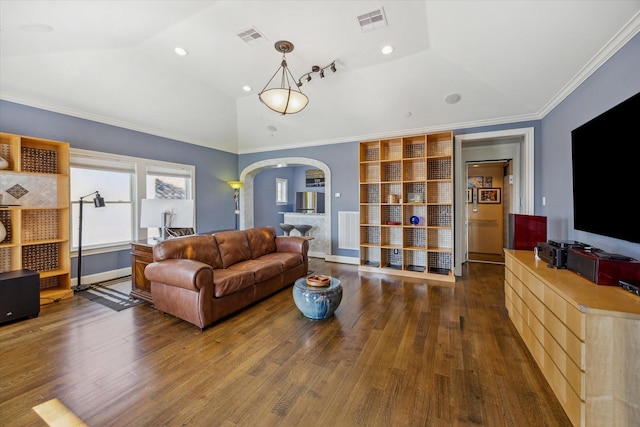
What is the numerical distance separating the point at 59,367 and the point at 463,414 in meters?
3.00

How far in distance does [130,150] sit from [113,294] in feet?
8.17

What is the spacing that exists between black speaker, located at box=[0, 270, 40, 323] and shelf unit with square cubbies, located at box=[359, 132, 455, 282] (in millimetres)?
4584

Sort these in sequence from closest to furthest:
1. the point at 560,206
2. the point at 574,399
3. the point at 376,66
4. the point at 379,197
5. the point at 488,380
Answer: the point at 574,399, the point at 488,380, the point at 560,206, the point at 376,66, the point at 379,197

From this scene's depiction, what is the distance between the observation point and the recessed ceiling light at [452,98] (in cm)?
400

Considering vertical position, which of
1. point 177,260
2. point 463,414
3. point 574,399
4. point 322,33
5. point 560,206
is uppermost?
point 322,33

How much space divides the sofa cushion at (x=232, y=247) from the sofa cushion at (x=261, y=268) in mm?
104

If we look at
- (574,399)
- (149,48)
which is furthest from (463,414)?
(149,48)

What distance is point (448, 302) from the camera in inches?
136

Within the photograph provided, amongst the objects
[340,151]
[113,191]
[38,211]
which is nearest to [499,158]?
[340,151]

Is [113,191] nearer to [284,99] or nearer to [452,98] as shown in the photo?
[284,99]

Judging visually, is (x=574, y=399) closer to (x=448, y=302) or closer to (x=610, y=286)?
(x=610, y=286)

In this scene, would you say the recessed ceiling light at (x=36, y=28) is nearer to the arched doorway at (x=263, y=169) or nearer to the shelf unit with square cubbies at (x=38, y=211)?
the shelf unit with square cubbies at (x=38, y=211)

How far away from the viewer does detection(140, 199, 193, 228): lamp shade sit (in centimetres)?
347

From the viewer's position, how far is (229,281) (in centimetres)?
294
